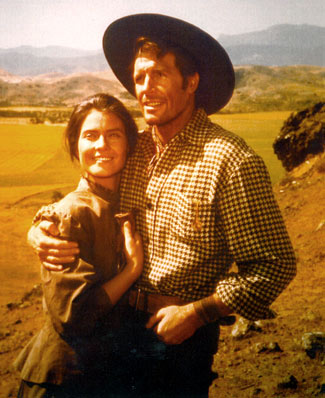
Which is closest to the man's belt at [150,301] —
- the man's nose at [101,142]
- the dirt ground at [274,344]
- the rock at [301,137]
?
the man's nose at [101,142]

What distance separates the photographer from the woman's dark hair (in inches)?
71.2

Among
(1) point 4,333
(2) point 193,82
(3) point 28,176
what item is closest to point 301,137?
(3) point 28,176

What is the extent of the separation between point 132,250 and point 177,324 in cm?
34

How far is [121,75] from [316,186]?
5284 mm

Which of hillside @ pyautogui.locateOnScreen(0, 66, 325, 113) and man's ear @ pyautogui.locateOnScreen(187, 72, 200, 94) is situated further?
hillside @ pyautogui.locateOnScreen(0, 66, 325, 113)

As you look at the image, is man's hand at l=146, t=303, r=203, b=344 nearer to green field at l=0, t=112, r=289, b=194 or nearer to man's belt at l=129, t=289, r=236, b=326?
man's belt at l=129, t=289, r=236, b=326

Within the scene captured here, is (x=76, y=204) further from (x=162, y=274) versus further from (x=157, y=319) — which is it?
(x=157, y=319)

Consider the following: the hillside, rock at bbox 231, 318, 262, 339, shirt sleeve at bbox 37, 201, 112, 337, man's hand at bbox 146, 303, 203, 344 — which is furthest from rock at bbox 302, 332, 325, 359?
the hillside

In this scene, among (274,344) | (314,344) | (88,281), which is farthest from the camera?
(274,344)

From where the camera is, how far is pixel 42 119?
7949mm

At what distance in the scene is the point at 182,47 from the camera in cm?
175

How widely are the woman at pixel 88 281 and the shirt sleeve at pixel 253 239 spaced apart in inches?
16.0

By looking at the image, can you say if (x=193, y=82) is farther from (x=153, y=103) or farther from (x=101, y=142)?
(x=101, y=142)

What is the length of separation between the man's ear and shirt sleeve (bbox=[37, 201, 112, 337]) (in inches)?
27.6
